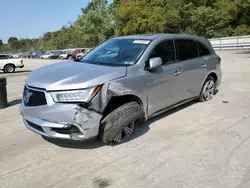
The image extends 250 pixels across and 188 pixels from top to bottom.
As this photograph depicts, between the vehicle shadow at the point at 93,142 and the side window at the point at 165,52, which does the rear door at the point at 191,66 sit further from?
the vehicle shadow at the point at 93,142

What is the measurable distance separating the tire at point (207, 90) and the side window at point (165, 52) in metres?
1.63

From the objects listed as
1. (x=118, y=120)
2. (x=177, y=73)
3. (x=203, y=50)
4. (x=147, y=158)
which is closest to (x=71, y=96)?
(x=118, y=120)

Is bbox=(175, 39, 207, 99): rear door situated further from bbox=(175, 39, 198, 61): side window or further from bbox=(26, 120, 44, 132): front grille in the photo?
bbox=(26, 120, 44, 132): front grille

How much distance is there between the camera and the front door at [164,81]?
4242mm

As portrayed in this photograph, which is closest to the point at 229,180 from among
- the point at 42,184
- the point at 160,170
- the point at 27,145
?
the point at 160,170

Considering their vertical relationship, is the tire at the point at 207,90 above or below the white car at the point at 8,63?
below

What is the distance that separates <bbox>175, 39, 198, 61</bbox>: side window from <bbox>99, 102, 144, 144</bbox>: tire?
5.82 ft

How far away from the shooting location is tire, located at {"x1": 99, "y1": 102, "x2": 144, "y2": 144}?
138 inches

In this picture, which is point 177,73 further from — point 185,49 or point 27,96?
point 27,96

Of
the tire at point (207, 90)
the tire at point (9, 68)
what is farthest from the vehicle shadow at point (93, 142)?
the tire at point (9, 68)

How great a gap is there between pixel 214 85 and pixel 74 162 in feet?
14.8

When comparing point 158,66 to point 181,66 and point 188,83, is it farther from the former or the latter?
point 188,83

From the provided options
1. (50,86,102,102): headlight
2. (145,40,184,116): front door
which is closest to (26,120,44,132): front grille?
(50,86,102,102): headlight

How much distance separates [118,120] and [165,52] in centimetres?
183
